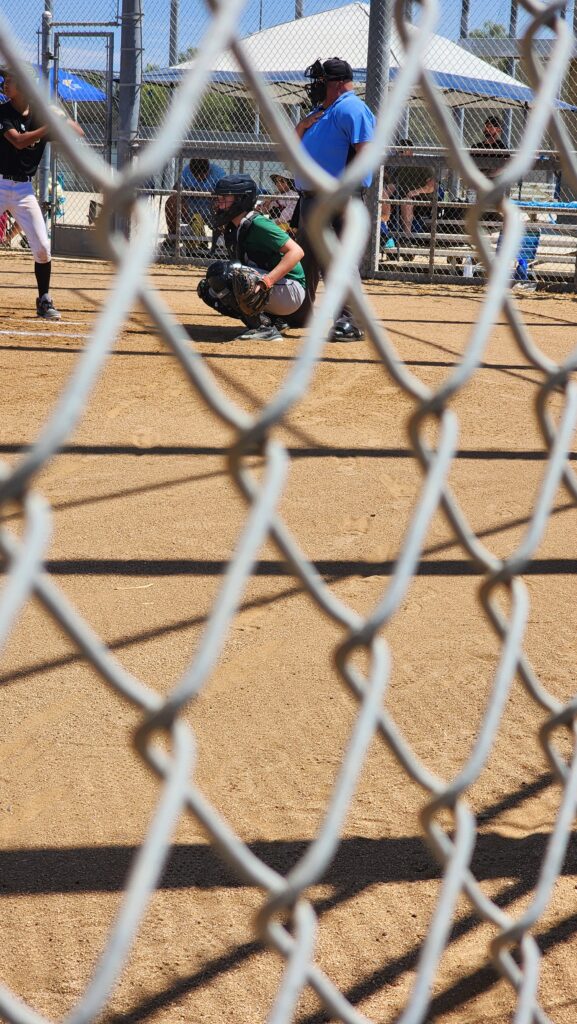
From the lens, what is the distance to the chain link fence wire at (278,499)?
65 cm

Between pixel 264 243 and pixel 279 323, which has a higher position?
pixel 264 243

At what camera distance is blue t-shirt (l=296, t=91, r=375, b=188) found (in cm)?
711

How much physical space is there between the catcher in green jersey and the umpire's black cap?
34.1 inches

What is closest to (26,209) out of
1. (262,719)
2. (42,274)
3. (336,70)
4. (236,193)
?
(42,274)

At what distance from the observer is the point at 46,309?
8164mm

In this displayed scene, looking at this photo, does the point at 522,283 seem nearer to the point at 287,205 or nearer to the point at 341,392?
the point at 287,205

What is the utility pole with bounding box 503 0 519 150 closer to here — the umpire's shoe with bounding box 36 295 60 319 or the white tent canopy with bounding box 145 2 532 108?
the white tent canopy with bounding box 145 2 532 108

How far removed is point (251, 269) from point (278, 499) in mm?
6588

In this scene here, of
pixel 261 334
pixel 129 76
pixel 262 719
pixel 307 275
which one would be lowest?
pixel 262 719

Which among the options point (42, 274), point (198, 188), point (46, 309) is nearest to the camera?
point (42, 274)

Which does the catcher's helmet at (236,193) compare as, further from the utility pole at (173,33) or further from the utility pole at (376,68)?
the utility pole at (173,33)

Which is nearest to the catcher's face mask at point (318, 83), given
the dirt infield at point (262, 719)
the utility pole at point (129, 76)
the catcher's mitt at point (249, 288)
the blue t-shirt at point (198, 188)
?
the catcher's mitt at point (249, 288)

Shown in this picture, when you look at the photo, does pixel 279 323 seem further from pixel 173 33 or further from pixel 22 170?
pixel 173 33

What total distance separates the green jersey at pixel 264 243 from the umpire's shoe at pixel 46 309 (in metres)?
1.61
